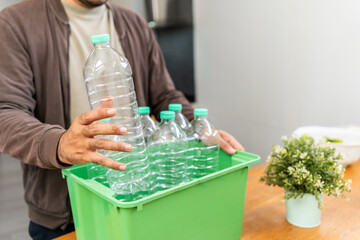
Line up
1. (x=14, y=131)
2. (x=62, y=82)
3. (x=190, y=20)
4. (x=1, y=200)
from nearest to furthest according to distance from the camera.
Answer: (x=14, y=131)
(x=62, y=82)
(x=1, y=200)
(x=190, y=20)

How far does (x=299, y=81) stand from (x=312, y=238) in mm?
1590

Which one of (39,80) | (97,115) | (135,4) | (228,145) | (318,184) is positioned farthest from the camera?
(135,4)

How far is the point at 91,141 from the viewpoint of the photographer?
2.24ft

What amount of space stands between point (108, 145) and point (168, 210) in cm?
20

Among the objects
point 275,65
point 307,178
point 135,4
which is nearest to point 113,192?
point 307,178

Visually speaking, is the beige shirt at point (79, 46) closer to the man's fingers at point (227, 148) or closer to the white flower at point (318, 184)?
the man's fingers at point (227, 148)

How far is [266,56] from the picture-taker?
8.32 feet

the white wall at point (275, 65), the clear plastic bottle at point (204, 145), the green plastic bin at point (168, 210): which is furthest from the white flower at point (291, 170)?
the white wall at point (275, 65)

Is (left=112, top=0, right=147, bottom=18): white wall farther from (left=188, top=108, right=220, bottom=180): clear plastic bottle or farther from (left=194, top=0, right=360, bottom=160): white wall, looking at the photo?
(left=188, top=108, right=220, bottom=180): clear plastic bottle

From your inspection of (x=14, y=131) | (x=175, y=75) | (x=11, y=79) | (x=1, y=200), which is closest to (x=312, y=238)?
(x=14, y=131)

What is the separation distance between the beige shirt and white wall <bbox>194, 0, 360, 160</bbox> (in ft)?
4.93

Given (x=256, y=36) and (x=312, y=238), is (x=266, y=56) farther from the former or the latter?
(x=312, y=238)

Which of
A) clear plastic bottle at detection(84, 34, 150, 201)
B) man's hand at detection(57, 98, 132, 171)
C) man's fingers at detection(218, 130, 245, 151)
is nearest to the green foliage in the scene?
man's fingers at detection(218, 130, 245, 151)

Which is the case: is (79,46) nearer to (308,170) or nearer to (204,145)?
(204,145)
